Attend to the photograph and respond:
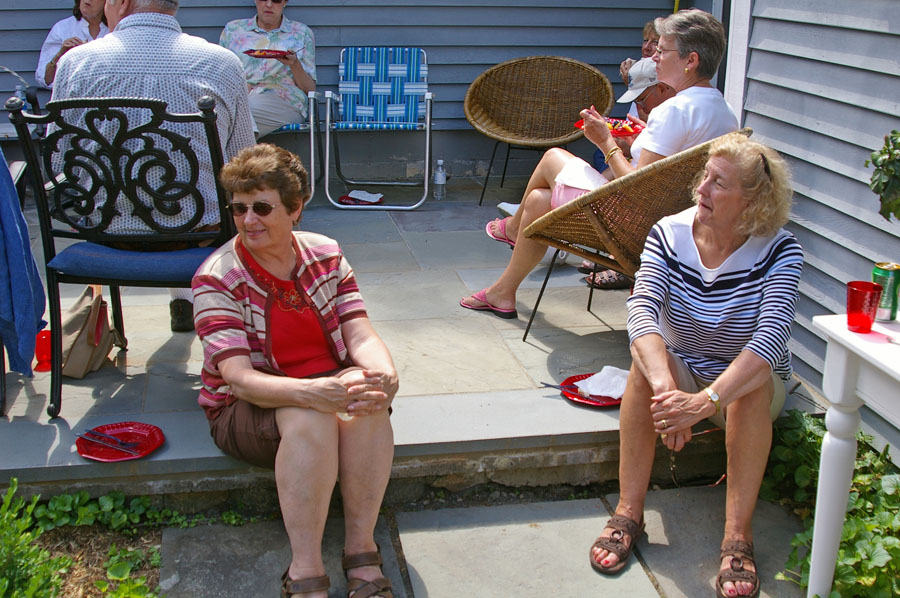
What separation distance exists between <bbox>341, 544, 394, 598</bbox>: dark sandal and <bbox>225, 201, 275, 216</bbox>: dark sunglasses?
911 mm

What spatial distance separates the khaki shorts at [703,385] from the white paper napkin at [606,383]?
13.9 inches

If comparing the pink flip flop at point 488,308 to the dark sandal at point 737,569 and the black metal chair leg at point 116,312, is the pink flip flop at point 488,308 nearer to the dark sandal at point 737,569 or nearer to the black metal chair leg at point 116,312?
the black metal chair leg at point 116,312

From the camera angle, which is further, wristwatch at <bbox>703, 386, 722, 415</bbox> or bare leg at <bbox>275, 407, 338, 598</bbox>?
wristwatch at <bbox>703, 386, 722, 415</bbox>

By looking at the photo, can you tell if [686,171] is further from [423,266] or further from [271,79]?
[271,79]

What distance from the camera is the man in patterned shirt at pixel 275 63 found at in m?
5.41

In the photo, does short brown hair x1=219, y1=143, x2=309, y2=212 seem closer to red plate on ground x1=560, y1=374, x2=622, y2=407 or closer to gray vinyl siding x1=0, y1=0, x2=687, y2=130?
red plate on ground x1=560, y1=374, x2=622, y2=407

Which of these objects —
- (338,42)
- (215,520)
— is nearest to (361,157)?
(338,42)

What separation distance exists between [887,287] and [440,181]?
4.11 m

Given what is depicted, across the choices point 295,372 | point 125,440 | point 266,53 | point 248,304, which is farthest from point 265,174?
point 266,53

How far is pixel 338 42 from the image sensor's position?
232 inches

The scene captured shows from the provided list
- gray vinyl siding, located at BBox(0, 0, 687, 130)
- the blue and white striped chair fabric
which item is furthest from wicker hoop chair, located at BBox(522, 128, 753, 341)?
gray vinyl siding, located at BBox(0, 0, 687, 130)

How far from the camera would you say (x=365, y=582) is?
7.14 ft

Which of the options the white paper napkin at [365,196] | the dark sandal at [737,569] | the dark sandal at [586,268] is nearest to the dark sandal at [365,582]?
the dark sandal at [737,569]

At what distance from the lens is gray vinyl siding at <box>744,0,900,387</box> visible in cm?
270
